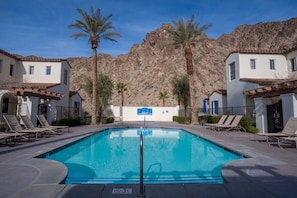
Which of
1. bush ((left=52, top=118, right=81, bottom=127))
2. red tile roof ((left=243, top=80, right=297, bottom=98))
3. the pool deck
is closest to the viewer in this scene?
the pool deck

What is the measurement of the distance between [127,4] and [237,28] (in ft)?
274

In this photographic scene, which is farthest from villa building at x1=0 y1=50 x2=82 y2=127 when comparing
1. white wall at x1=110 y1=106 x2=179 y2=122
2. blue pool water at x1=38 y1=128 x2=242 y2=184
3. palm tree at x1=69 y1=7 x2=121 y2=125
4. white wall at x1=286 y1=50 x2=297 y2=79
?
white wall at x1=286 y1=50 x2=297 y2=79

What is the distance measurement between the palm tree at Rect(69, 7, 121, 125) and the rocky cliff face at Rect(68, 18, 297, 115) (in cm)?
2677

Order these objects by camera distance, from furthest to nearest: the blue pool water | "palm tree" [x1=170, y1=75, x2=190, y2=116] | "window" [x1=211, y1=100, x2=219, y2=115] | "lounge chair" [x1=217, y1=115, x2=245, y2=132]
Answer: "palm tree" [x1=170, y1=75, x2=190, y2=116]
"window" [x1=211, y1=100, x2=219, y2=115]
"lounge chair" [x1=217, y1=115, x2=245, y2=132]
the blue pool water

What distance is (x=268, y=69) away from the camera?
65.5 feet

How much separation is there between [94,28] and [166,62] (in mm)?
45948

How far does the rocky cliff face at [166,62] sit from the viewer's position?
5550 centimetres

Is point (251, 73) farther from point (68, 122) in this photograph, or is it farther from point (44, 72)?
point (44, 72)

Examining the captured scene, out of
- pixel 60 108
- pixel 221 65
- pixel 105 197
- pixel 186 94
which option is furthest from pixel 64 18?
pixel 221 65

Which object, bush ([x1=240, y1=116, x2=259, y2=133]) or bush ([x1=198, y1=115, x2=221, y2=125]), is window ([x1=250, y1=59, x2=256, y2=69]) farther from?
bush ([x1=240, y1=116, x2=259, y2=133])

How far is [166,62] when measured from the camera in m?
65.1

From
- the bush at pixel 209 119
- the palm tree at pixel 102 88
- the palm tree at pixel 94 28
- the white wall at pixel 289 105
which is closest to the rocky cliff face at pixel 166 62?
the palm tree at pixel 102 88

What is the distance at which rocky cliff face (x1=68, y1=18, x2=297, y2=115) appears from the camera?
182ft

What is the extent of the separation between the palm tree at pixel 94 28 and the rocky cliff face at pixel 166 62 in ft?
87.8
